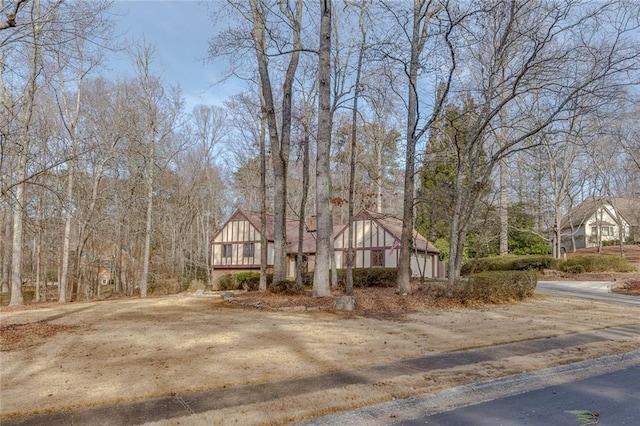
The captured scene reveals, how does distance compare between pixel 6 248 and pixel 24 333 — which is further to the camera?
pixel 6 248

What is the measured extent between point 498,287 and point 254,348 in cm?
874

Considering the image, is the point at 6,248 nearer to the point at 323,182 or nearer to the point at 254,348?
the point at 323,182

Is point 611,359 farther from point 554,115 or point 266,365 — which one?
point 554,115

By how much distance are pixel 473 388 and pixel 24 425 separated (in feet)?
14.2

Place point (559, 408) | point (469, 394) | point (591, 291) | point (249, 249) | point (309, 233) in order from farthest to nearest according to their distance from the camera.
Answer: point (249, 249)
point (309, 233)
point (591, 291)
point (469, 394)
point (559, 408)

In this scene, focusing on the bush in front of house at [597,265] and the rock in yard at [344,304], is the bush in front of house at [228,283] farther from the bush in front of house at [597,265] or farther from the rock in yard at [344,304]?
the bush in front of house at [597,265]

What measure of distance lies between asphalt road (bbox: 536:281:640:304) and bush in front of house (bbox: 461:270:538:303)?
11.5ft

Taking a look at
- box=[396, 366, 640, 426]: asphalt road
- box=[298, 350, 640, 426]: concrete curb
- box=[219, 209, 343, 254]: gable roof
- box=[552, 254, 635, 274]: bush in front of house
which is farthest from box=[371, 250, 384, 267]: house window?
box=[396, 366, 640, 426]: asphalt road

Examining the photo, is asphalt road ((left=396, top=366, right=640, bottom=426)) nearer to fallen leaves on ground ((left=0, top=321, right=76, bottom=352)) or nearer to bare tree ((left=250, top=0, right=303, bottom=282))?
fallen leaves on ground ((left=0, top=321, right=76, bottom=352))

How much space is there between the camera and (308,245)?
3216cm

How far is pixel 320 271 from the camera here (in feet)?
39.0

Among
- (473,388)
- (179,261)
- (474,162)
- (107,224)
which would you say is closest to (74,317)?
(473,388)

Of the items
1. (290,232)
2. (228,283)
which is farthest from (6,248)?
(290,232)

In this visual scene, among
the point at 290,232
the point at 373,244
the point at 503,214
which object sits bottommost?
the point at 373,244
